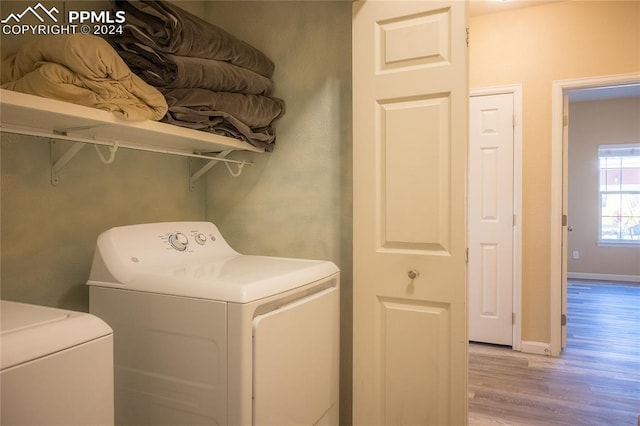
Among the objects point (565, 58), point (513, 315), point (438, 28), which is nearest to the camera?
point (438, 28)

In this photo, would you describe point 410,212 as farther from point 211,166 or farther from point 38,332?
point 38,332

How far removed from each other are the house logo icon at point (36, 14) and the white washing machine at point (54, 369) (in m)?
0.98

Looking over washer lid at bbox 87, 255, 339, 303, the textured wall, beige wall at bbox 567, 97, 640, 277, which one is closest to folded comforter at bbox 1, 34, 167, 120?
the textured wall

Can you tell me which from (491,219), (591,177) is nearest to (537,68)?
(491,219)

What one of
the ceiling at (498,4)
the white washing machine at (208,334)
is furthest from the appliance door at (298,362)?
the ceiling at (498,4)

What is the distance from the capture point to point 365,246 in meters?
1.72

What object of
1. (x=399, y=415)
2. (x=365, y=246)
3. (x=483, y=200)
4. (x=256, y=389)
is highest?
(x=483, y=200)

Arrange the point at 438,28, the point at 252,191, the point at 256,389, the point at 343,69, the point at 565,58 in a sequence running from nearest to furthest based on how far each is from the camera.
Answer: the point at 256,389, the point at 438,28, the point at 343,69, the point at 252,191, the point at 565,58

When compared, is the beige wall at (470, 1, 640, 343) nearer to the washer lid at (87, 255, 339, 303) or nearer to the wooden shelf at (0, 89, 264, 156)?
the washer lid at (87, 255, 339, 303)

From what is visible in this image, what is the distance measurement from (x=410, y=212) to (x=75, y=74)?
48.0 inches

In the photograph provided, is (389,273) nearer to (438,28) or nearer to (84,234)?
(438,28)

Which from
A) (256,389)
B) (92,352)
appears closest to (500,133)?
(256,389)

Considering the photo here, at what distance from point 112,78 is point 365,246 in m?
1.09

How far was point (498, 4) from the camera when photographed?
10.1ft
